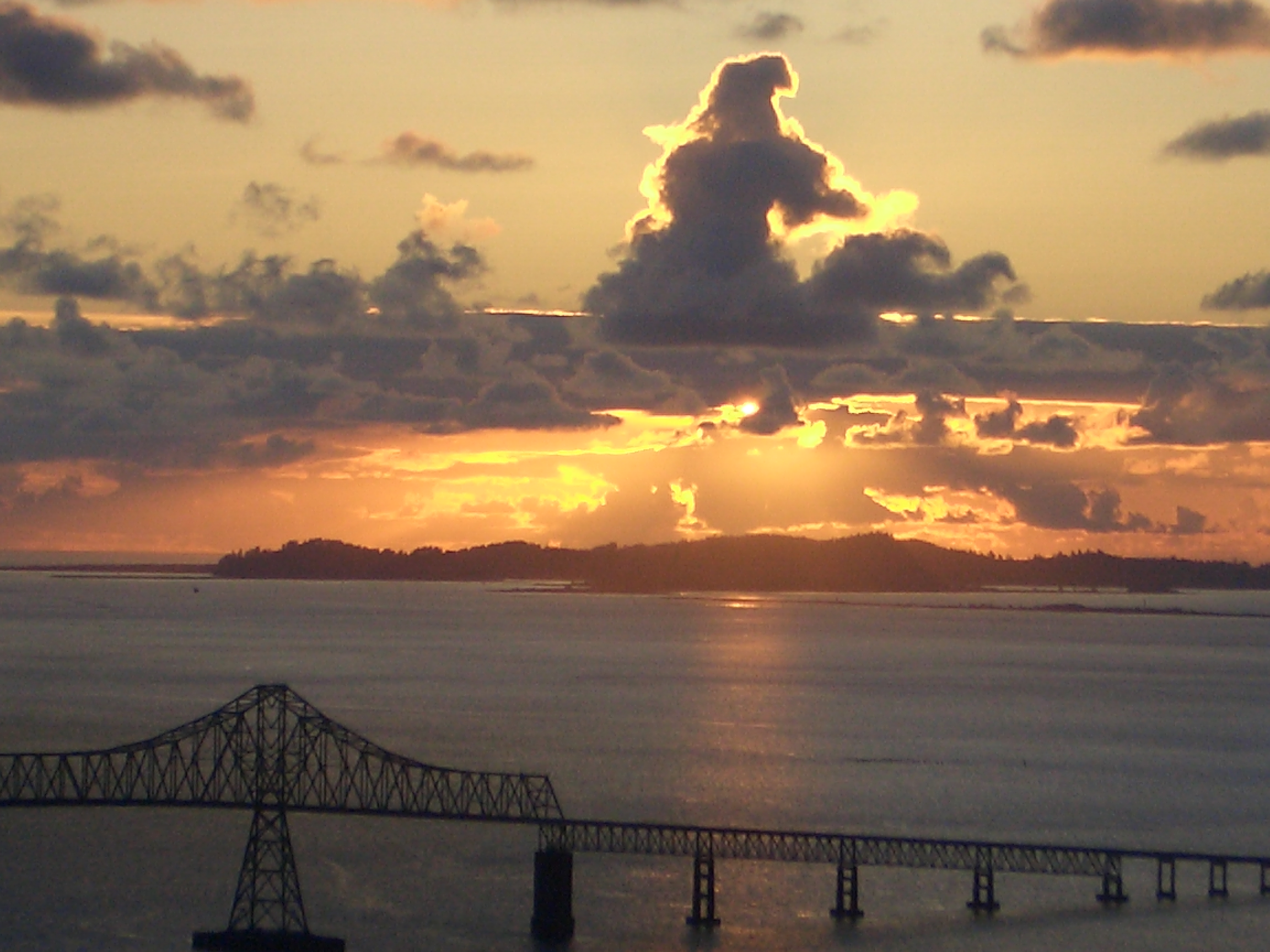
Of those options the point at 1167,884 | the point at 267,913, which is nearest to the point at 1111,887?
the point at 1167,884

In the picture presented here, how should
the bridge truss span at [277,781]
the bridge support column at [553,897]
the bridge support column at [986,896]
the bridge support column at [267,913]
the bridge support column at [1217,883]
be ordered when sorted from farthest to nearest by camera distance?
1. the bridge support column at [1217,883]
2. the bridge support column at [986,896]
3. the bridge truss span at [277,781]
4. the bridge support column at [553,897]
5. the bridge support column at [267,913]

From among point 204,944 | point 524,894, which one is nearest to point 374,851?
point 524,894

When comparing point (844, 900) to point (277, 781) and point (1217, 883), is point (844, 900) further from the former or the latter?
point (277, 781)

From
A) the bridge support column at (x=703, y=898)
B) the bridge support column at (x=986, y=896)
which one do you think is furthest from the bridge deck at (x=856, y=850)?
the bridge support column at (x=703, y=898)

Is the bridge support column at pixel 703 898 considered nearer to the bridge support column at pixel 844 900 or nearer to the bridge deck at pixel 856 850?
the bridge deck at pixel 856 850

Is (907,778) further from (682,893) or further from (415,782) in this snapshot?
(682,893)

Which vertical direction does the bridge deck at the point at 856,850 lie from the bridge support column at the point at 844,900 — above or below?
above
